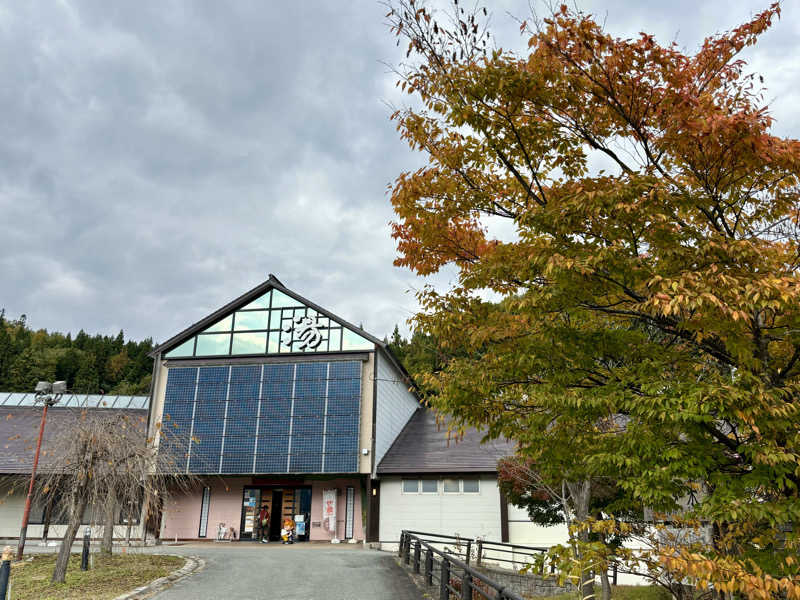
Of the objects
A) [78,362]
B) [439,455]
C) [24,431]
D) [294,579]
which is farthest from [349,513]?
[78,362]

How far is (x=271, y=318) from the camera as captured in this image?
25.9m

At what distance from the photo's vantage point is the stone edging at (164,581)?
33.9 feet

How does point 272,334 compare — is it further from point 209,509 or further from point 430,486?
point 430,486

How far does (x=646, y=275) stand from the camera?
5242 millimetres

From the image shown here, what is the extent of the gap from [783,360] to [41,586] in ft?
41.9

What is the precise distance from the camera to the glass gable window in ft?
82.7

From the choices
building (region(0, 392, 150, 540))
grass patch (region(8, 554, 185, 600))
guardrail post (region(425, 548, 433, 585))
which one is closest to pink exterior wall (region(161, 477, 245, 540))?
building (region(0, 392, 150, 540))

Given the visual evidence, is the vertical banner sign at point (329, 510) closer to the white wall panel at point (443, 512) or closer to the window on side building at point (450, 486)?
the white wall panel at point (443, 512)

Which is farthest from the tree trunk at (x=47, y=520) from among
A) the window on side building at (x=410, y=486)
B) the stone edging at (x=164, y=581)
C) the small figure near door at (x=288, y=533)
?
the window on side building at (x=410, y=486)

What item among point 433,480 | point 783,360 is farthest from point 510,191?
point 433,480

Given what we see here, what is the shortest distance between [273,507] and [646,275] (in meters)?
23.7

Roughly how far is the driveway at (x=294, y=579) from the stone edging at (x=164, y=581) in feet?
0.66

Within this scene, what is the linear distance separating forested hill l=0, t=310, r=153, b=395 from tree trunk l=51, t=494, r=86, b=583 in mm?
40296

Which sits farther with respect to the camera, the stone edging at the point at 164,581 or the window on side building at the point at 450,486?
the window on side building at the point at 450,486
